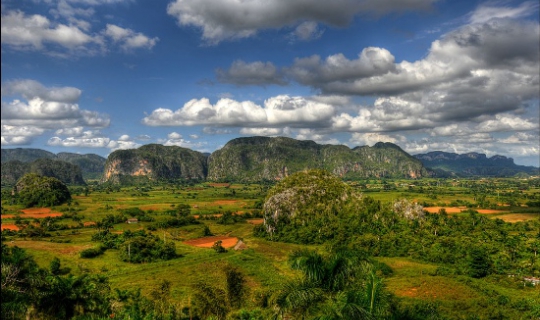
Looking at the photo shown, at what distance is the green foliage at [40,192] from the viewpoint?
142250mm

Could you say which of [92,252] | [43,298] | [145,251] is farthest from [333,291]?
[92,252]

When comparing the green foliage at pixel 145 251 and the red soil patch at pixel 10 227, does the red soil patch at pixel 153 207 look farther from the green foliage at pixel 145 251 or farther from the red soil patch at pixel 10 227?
the green foliage at pixel 145 251

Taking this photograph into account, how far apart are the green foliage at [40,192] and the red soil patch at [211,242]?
3570 inches

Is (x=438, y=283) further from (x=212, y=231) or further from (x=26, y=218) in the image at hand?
(x=26, y=218)

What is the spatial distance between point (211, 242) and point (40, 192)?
10560cm

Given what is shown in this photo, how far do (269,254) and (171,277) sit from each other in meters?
24.0

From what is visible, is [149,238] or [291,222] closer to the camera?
[149,238]

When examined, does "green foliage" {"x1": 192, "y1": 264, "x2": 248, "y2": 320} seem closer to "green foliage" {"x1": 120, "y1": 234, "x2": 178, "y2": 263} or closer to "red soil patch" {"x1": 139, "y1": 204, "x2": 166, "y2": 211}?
"green foliage" {"x1": 120, "y1": 234, "x2": 178, "y2": 263}

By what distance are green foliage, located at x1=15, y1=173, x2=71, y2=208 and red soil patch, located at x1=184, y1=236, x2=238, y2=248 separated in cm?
9067

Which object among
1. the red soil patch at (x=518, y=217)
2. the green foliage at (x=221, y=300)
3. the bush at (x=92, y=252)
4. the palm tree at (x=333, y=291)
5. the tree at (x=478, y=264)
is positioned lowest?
the tree at (x=478, y=264)

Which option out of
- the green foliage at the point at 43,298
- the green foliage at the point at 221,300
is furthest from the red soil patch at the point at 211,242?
the green foliage at the point at 43,298

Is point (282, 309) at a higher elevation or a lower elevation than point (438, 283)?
higher

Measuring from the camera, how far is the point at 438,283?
2261 inches

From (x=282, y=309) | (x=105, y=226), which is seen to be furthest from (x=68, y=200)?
(x=282, y=309)
